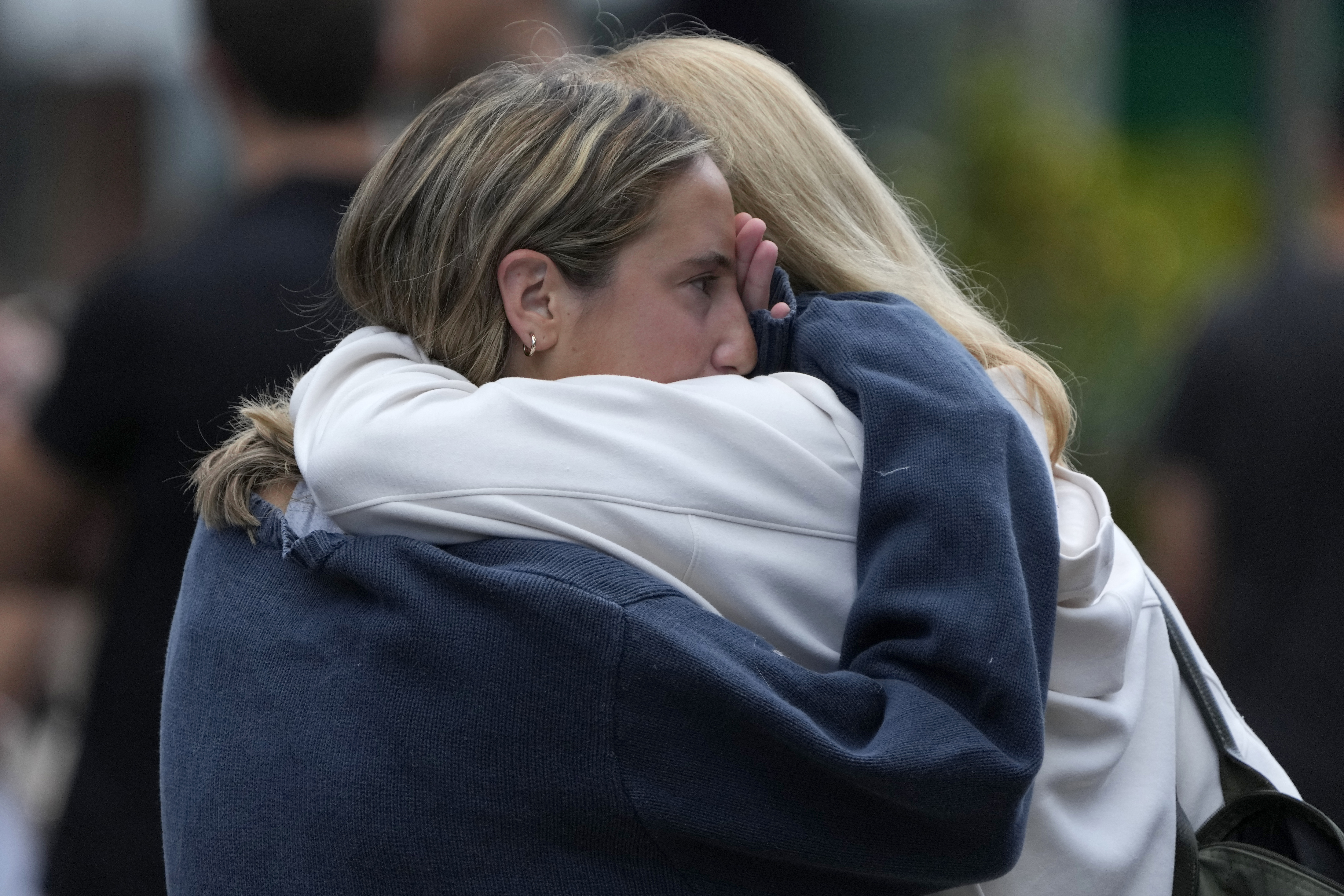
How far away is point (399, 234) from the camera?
178 centimetres

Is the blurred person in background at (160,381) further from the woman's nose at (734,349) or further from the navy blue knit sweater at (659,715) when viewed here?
the navy blue knit sweater at (659,715)

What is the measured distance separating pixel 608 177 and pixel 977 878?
29.7 inches

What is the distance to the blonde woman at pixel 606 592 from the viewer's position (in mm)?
1449

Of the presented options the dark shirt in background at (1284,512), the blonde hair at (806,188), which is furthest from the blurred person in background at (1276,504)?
the blonde hair at (806,188)

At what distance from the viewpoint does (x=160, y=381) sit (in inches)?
116

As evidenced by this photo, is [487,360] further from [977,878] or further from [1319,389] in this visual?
[1319,389]

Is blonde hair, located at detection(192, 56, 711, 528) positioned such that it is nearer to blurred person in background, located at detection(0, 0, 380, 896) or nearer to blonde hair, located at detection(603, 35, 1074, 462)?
blonde hair, located at detection(603, 35, 1074, 462)

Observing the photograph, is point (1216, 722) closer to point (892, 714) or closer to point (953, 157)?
point (892, 714)

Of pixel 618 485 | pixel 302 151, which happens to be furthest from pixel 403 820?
pixel 302 151

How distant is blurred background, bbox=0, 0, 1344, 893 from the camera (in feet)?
13.3

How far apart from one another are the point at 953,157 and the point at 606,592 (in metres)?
6.95

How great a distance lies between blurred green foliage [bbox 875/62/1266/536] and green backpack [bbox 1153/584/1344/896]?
16.2 feet

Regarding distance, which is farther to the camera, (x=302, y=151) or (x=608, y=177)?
(x=302, y=151)

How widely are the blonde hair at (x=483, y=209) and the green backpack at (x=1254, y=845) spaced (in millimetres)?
820
